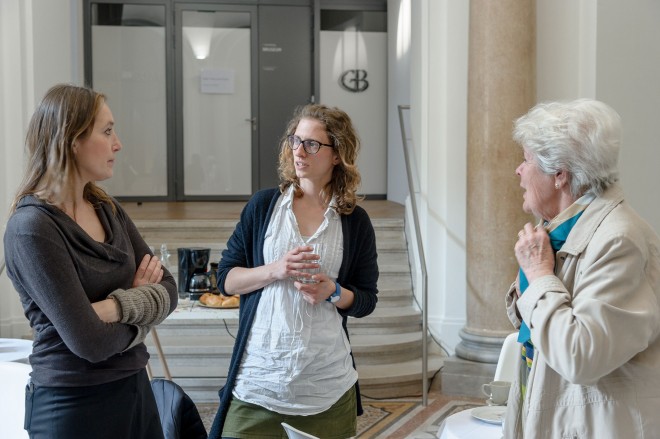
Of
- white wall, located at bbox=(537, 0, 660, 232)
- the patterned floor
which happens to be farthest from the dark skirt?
white wall, located at bbox=(537, 0, 660, 232)

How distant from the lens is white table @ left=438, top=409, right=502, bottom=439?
2.62 metres

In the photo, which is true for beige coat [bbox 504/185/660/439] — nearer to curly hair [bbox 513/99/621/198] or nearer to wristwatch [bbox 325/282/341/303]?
curly hair [bbox 513/99/621/198]

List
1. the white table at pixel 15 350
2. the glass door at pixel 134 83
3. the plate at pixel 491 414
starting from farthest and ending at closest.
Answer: the glass door at pixel 134 83 → the white table at pixel 15 350 → the plate at pixel 491 414

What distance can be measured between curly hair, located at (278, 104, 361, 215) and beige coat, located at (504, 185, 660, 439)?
3.14 ft

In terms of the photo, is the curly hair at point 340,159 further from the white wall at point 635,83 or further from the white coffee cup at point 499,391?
the white wall at point 635,83

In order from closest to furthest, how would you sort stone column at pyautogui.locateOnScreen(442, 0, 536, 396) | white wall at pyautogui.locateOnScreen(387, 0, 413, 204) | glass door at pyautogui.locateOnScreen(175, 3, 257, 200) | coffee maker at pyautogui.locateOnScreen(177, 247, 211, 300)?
1. coffee maker at pyautogui.locateOnScreen(177, 247, 211, 300)
2. stone column at pyautogui.locateOnScreen(442, 0, 536, 396)
3. white wall at pyautogui.locateOnScreen(387, 0, 413, 204)
4. glass door at pyautogui.locateOnScreen(175, 3, 257, 200)

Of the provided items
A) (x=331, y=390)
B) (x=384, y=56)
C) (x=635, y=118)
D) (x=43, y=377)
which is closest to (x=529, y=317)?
(x=331, y=390)

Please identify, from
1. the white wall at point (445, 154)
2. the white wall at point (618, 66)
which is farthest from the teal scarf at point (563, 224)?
the white wall at point (445, 154)

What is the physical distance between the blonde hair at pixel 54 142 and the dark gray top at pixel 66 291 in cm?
4

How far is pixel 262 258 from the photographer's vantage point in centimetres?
272

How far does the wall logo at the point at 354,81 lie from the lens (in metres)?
11.8

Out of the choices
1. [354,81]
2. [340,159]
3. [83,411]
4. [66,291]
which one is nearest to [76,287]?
[66,291]

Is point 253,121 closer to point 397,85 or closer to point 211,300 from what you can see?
point 397,85

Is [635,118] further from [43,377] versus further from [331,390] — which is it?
[43,377]
